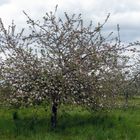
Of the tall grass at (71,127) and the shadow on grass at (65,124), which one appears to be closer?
the tall grass at (71,127)

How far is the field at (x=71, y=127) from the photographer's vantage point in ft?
45.1

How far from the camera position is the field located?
13.7 metres

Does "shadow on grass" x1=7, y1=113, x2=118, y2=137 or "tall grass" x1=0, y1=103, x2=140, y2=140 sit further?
"shadow on grass" x1=7, y1=113, x2=118, y2=137

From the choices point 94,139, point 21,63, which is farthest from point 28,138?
point 21,63

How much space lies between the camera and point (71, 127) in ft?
49.2

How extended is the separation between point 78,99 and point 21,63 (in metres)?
2.20

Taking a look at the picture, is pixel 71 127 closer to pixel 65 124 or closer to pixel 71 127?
pixel 71 127

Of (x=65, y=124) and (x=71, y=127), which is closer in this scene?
(x=71, y=127)

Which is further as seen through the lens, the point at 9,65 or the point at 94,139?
the point at 9,65

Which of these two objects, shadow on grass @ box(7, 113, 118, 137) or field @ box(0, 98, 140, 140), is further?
shadow on grass @ box(7, 113, 118, 137)

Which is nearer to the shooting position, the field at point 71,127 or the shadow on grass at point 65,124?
the field at point 71,127

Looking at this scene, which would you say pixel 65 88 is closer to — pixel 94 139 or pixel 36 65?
pixel 36 65

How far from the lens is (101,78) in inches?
613

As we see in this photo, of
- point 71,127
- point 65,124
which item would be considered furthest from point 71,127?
point 65,124
